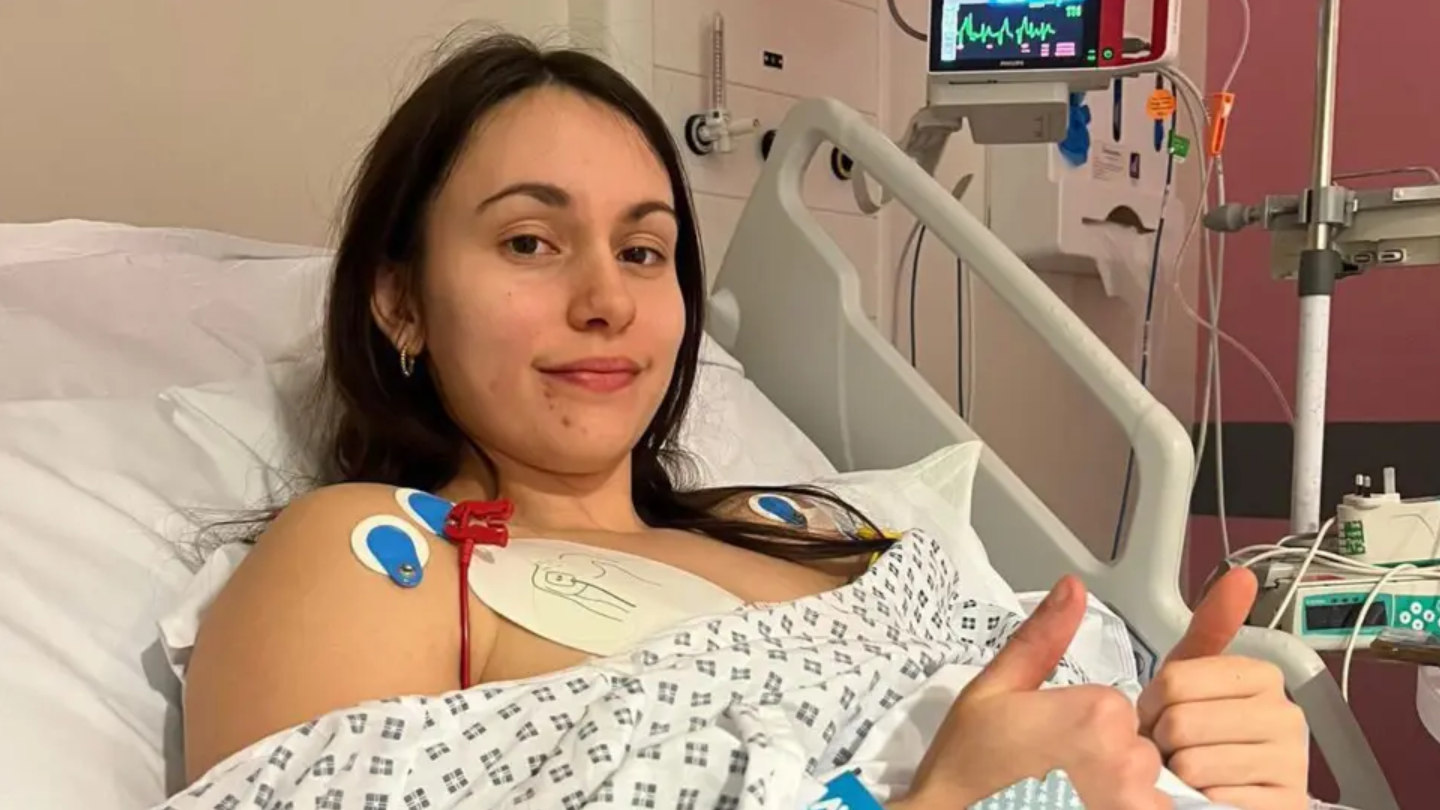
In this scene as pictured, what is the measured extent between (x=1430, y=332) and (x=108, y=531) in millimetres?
2364

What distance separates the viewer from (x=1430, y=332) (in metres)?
2.52

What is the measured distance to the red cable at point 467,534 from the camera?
902mm

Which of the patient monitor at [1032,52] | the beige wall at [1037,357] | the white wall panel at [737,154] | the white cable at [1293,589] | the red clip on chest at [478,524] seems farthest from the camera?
the beige wall at [1037,357]

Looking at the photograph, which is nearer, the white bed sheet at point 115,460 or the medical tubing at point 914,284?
the white bed sheet at point 115,460

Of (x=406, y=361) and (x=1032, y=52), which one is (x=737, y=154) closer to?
(x=1032, y=52)

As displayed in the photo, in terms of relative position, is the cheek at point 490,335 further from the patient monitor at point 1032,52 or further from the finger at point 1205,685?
the patient monitor at point 1032,52

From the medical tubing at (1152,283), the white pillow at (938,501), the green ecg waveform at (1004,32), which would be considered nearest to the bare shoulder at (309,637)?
the white pillow at (938,501)

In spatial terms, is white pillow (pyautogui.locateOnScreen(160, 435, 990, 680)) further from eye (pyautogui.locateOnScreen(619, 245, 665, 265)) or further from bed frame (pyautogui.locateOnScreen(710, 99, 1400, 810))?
eye (pyautogui.locateOnScreen(619, 245, 665, 265))

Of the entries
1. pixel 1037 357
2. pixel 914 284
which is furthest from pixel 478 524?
pixel 1037 357

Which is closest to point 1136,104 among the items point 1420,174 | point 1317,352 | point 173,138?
point 1420,174

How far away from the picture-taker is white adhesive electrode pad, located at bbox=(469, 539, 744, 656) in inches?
36.3

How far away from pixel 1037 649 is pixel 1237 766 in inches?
7.0

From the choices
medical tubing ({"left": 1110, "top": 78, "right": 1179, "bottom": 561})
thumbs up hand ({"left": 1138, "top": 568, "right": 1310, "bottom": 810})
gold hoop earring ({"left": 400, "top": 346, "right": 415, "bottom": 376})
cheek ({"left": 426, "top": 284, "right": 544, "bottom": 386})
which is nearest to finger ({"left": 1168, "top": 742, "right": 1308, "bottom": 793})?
thumbs up hand ({"left": 1138, "top": 568, "right": 1310, "bottom": 810})

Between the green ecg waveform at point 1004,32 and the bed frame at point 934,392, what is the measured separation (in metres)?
0.17
